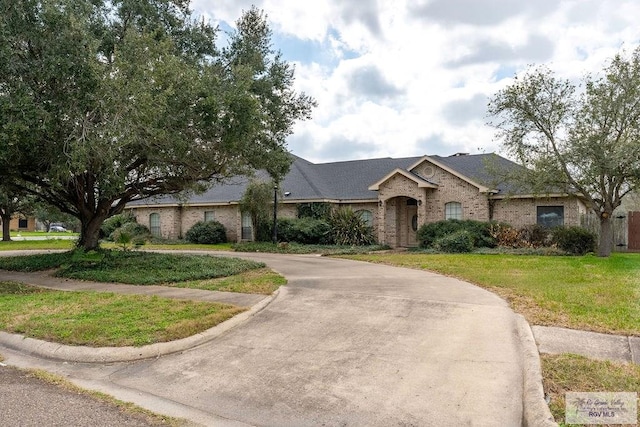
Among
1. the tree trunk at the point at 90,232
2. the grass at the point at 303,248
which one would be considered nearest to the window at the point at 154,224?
the grass at the point at 303,248

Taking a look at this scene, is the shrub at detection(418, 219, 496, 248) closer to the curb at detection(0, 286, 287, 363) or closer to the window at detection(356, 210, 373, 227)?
the window at detection(356, 210, 373, 227)

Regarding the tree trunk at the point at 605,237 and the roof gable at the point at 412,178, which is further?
the roof gable at the point at 412,178

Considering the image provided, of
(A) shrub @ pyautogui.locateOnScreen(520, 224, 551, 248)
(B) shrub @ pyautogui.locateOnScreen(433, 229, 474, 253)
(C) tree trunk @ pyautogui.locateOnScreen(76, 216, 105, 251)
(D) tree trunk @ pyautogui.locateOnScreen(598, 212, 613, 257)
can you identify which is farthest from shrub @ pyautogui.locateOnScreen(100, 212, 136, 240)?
(D) tree trunk @ pyautogui.locateOnScreen(598, 212, 613, 257)

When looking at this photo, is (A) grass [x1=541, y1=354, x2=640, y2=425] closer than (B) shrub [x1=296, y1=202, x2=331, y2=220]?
Yes

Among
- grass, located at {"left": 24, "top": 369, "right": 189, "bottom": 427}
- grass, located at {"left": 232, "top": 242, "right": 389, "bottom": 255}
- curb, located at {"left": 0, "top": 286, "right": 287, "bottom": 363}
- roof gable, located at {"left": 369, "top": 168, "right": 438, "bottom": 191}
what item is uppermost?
roof gable, located at {"left": 369, "top": 168, "right": 438, "bottom": 191}

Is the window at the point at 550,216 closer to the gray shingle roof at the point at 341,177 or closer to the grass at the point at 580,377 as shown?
the gray shingle roof at the point at 341,177

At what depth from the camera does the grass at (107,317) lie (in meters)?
6.34

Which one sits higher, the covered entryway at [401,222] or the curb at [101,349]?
the covered entryway at [401,222]

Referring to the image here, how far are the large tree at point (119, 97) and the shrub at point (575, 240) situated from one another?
507 inches

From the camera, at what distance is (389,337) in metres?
6.20

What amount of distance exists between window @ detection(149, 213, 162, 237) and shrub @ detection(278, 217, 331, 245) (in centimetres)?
Result: 1143

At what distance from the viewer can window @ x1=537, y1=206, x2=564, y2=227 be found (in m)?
21.1

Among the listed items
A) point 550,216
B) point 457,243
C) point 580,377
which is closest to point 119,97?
point 580,377

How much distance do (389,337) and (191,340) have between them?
268 cm
